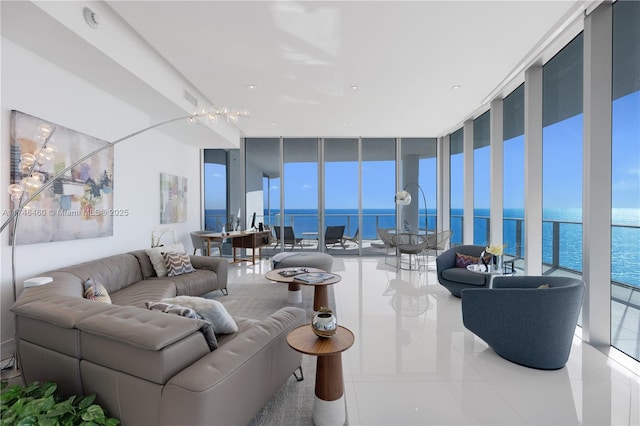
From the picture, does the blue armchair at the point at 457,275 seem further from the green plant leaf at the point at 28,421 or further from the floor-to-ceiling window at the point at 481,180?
the green plant leaf at the point at 28,421

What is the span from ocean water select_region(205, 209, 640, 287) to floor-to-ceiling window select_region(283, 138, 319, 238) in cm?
3

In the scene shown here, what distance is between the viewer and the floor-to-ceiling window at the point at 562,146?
143 inches

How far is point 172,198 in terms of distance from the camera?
557 cm

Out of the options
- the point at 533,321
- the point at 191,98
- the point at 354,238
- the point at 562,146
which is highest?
the point at 191,98

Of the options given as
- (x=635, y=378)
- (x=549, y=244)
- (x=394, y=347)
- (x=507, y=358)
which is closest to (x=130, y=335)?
(x=394, y=347)

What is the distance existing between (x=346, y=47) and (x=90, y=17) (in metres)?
2.45

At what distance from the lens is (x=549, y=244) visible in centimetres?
431

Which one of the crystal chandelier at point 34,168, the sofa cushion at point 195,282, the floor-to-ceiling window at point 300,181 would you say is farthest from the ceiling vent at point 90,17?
the floor-to-ceiling window at point 300,181

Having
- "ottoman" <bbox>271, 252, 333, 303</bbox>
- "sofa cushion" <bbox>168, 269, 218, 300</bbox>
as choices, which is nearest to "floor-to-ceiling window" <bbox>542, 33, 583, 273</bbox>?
"ottoman" <bbox>271, 252, 333, 303</bbox>

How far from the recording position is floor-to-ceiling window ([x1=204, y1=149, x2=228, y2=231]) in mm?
7383

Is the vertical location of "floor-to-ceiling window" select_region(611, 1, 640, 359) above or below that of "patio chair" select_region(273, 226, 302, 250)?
above

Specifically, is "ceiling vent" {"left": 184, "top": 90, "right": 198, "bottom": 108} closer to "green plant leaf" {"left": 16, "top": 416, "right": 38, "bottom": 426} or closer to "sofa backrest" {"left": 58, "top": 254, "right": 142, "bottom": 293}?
"sofa backrest" {"left": 58, "top": 254, "right": 142, "bottom": 293}

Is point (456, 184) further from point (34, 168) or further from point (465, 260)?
point (34, 168)

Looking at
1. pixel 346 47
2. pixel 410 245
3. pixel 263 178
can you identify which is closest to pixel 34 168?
pixel 346 47
